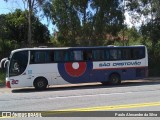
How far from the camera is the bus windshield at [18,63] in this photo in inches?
914

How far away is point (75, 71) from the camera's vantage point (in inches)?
977

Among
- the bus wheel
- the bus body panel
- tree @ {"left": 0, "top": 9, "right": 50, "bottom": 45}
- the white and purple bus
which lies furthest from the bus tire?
tree @ {"left": 0, "top": 9, "right": 50, "bottom": 45}

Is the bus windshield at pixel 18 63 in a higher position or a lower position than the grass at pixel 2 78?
higher

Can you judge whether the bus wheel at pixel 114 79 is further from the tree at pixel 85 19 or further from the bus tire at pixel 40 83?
the tree at pixel 85 19

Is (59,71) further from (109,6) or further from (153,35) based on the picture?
(153,35)

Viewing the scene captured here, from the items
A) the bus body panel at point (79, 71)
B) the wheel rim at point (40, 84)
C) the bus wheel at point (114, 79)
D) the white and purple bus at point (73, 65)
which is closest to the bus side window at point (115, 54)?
the white and purple bus at point (73, 65)

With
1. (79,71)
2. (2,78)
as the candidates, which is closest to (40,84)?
(79,71)

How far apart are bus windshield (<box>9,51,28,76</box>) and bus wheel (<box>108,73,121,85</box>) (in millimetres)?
6140

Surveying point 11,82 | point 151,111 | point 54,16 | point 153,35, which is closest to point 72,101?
point 151,111

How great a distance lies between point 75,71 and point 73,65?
1.40ft

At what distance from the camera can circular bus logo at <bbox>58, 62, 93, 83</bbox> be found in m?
24.5

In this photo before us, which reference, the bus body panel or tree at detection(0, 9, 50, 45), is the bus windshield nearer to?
the bus body panel

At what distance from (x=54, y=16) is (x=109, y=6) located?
15.9ft

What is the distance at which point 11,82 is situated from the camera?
76.1 ft
